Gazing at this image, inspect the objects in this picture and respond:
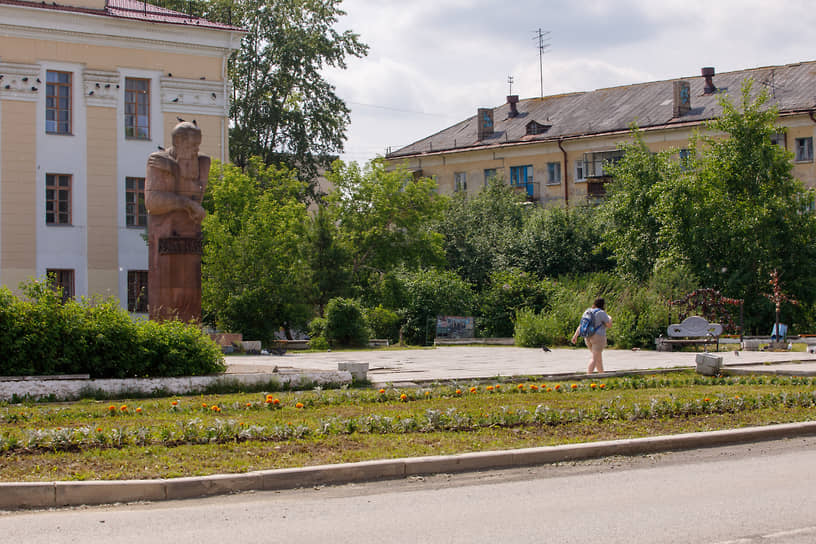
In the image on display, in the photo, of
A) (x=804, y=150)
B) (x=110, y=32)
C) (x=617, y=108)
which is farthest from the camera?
(x=617, y=108)

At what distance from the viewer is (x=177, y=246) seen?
26.2 meters

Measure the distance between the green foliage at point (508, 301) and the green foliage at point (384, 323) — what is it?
10.4ft

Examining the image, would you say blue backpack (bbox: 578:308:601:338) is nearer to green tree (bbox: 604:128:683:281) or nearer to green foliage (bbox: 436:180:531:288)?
green tree (bbox: 604:128:683:281)

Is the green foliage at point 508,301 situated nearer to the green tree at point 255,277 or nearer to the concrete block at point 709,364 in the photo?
the green tree at point 255,277

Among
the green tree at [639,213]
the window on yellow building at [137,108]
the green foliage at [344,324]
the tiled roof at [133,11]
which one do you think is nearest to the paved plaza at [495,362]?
the green foliage at [344,324]

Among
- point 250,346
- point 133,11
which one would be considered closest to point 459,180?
point 133,11

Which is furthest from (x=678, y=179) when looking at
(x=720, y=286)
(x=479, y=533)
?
(x=479, y=533)

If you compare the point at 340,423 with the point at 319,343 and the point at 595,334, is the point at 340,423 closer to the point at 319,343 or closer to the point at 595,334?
the point at 595,334

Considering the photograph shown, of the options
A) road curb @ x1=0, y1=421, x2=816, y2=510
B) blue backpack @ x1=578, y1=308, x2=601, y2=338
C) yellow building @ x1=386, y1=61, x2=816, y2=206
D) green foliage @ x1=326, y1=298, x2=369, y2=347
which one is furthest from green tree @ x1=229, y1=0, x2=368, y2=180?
road curb @ x1=0, y1=421, x2=816, y2=510

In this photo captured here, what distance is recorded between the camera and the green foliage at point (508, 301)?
36.9 metres

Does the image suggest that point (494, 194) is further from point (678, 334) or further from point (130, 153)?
point (678, 334)

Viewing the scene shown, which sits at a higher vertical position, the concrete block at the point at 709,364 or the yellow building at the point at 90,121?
the yellow building at the point at 90,121

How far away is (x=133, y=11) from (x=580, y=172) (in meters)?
29.2

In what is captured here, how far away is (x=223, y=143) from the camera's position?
43.8 m
